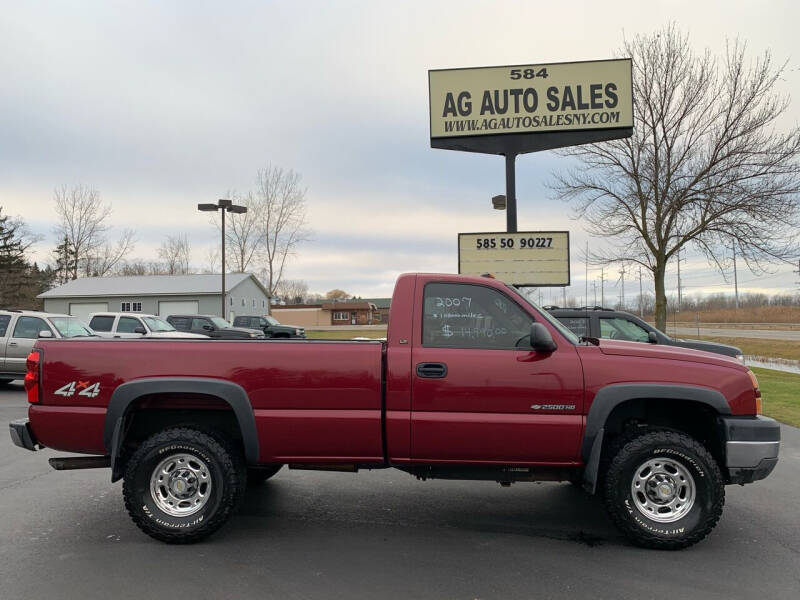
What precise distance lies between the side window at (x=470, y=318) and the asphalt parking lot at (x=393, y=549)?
150cm

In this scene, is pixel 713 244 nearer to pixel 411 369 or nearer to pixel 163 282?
pixel 411 369

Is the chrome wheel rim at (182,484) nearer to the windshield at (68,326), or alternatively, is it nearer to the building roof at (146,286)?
the windshield at (68,326)

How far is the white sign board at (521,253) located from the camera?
36.4 feet

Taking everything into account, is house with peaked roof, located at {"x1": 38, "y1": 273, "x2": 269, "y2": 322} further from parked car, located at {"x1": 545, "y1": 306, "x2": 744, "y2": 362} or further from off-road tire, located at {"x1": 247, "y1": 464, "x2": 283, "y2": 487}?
off-road tire, located at {"x1": 247, "y1": 464, "x2": 283, "y2": 487}

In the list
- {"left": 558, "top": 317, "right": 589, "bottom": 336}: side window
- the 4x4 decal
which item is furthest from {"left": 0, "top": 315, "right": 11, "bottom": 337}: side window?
{"left": 558, "top": 317, "right": 589, "bottom": 336}: side window

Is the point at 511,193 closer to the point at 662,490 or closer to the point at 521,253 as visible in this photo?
the point at 521,253

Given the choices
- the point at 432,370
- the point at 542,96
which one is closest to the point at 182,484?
the point at 432,370

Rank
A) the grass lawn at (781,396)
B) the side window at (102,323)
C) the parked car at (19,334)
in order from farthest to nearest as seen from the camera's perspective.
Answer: the side window at (102,323) < the parked car at (19,334) < the grass lawn at (781,396)

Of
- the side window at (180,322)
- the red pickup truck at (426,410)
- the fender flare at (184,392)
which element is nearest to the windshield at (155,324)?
the side window at (180,322)

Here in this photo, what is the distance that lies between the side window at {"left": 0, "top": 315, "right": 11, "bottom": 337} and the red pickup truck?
10201mm

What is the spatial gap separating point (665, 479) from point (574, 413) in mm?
864

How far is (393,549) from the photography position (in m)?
4.15

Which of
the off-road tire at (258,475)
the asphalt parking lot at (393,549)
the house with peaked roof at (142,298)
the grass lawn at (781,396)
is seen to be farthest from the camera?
the house with peaked roof at (142,298)

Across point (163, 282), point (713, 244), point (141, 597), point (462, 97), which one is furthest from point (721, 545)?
point (163, 282)
